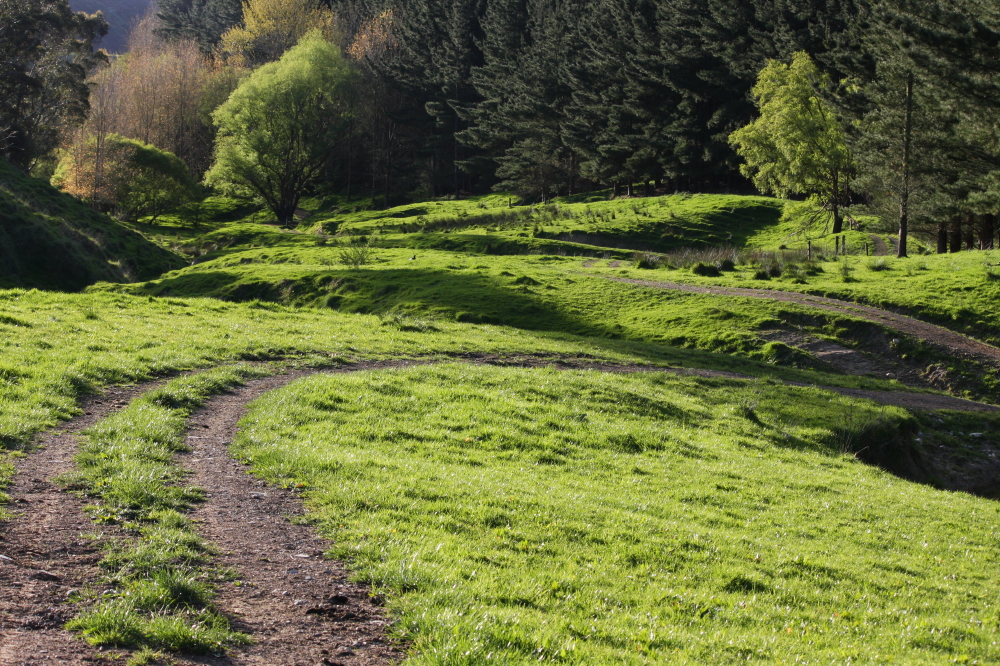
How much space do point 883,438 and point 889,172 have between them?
3339cm

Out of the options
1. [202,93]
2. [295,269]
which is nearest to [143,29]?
[202,93]

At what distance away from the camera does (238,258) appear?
56.2 m

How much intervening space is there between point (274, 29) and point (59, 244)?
106m

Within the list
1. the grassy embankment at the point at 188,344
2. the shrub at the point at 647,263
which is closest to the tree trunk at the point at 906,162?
the shrub at the point at 647,263

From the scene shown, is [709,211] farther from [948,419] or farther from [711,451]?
[711,451]

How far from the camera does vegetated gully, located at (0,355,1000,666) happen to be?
237 inches

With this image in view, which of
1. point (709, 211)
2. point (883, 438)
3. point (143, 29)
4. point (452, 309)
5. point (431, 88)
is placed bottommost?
point (883, 438)

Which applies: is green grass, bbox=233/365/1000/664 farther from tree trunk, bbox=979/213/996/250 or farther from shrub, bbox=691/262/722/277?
tree trunk, bbox=979/213/996/250

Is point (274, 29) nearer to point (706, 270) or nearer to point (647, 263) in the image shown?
point (647, 263)

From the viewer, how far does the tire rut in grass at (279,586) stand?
624 centimetres

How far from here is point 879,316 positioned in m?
33.3

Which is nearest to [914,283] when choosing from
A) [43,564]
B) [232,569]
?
[232,569]

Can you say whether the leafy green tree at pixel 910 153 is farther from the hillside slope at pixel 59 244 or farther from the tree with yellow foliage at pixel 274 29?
the tree with yellow foliage at pixel 274 29

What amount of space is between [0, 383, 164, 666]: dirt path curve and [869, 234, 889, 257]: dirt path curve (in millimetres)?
54989
